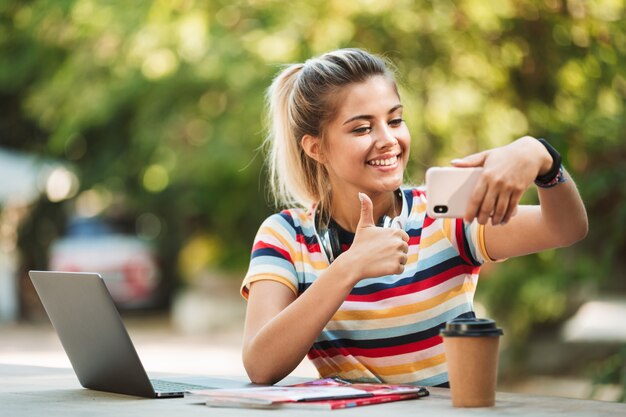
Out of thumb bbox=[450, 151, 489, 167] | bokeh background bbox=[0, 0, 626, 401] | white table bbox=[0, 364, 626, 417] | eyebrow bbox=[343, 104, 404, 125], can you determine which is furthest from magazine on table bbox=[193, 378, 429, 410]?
bokeh background bbox=[0, 0, 626, 401]

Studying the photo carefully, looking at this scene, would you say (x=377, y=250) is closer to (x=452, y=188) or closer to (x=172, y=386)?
(x=452, y=188)

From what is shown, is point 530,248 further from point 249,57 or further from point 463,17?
point 249,57

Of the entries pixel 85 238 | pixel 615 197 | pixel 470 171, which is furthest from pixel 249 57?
pixel 85 238

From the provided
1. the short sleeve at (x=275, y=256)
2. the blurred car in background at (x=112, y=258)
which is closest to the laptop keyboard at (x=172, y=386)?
the short sleeve at (x=275, y=256)

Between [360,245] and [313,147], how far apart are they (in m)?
0.62

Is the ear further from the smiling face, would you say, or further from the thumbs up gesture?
the thumbs up gesture

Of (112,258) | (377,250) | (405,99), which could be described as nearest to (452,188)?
(377,250)

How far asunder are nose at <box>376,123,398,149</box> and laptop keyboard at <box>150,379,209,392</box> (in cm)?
69

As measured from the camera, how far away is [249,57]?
7.91 m

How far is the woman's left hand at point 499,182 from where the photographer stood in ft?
6.59

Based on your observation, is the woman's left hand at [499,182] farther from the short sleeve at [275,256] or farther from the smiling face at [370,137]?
the short sleeve at [275,256]

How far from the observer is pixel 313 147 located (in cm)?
289

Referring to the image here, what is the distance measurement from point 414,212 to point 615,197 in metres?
3.49

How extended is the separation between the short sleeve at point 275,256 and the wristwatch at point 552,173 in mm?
657
